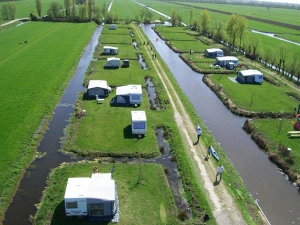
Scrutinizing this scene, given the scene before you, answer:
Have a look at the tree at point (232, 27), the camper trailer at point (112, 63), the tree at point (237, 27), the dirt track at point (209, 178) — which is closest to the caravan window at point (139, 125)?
the dirt track at point (209, 178)

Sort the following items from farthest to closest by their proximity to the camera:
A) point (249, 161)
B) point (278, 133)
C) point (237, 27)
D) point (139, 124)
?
point (237, 27)
point (278, 133)
point (139, 124)
point (249, 161)

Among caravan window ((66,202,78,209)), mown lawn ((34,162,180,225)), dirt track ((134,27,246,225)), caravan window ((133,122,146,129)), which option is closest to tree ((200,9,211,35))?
dirt track ((134,27,246,225))

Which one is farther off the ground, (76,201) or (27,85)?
(27,85)

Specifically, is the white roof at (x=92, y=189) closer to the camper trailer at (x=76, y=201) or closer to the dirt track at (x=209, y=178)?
Result: the camper trailer at (x=76, y=201)

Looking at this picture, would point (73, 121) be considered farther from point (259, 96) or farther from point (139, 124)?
point (259, 96)

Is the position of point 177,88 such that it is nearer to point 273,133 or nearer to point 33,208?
point 273,133

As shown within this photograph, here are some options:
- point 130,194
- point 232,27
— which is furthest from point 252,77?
point 130,194
